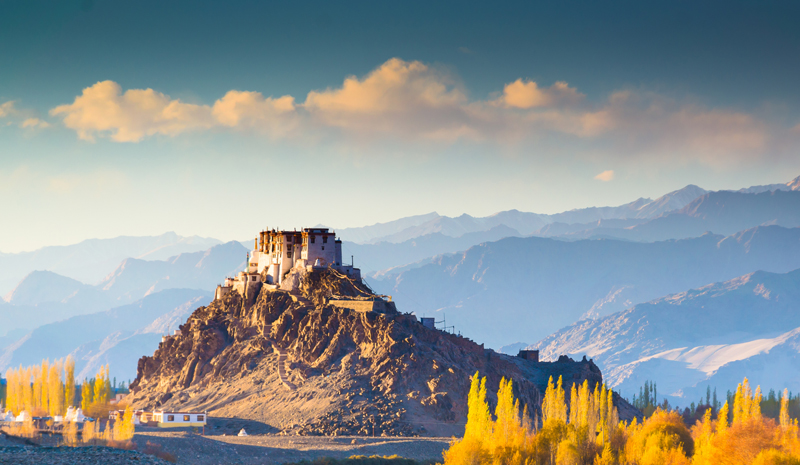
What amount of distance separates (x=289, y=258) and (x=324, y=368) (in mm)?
33873

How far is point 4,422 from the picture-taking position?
5315 inches

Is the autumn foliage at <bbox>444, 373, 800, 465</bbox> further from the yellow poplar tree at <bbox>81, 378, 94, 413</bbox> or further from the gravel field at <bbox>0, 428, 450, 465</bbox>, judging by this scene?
the yellow poplar tree at <bbox>81, 378, 94, 413</bbox>

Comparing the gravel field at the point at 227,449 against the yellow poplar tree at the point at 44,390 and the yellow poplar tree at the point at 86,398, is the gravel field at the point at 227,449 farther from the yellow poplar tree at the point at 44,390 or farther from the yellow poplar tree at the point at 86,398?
the yellow poplar tree at the point at 44,390

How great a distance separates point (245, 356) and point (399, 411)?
3942 centimetres

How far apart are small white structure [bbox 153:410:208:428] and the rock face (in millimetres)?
6570

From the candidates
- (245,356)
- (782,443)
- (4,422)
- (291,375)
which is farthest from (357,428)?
(782,443)

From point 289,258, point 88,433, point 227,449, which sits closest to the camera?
point 88,433

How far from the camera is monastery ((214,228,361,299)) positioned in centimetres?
18050

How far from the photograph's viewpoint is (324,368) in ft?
518

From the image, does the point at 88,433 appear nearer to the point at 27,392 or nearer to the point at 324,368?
the point at 324,368

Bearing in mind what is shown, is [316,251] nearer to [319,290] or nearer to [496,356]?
[319,290]

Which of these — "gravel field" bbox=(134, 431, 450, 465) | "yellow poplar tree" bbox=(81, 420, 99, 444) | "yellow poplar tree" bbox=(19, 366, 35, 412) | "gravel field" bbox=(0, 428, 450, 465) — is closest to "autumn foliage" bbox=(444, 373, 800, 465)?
"gravel field" bbox=(134, 431, 450, 465)

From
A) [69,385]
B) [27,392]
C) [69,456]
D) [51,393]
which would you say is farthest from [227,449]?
[69,385]

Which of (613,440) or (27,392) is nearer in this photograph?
(613,440)
